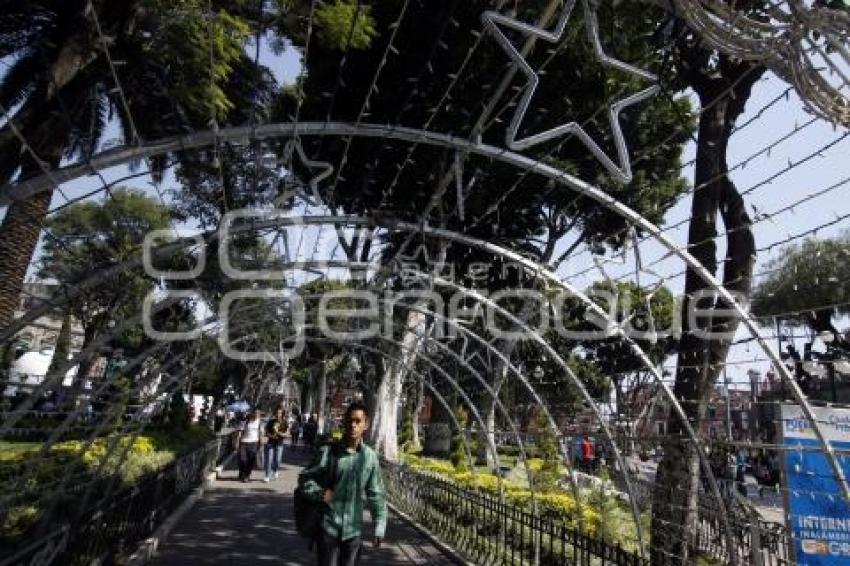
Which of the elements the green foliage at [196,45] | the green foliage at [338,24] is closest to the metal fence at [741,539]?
the green foliage at [338,24]

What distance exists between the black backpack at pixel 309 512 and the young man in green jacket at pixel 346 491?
0.07 ft

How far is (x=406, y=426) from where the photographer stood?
31.8 meters

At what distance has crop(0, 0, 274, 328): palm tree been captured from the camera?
7277mm

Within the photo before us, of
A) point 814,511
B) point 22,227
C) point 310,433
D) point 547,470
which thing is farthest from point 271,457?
point 310,433

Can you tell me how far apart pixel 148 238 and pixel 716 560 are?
7.30 meters

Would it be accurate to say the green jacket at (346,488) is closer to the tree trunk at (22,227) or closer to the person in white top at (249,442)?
the tree trunk at (22,227)

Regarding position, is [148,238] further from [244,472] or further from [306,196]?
[244,472]

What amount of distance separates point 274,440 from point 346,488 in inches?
450

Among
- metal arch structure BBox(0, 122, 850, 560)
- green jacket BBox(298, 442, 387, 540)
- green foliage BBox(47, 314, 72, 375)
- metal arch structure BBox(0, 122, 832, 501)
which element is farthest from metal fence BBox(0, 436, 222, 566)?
metal arch structure BBox(0, 122, 832, 501)

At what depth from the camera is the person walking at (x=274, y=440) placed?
15.5 m

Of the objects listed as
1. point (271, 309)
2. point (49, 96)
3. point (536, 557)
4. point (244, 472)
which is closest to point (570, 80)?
point (271, 309)

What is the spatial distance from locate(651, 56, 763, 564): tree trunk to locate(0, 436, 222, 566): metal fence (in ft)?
16.6

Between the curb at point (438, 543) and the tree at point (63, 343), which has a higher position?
the tree at point (63, 343)

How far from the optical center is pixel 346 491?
5086 mm
